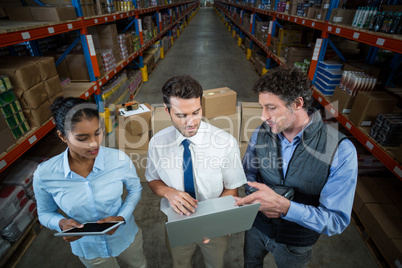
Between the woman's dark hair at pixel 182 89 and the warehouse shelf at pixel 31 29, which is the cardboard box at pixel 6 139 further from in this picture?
the woman's dark hair at pixel 182 89

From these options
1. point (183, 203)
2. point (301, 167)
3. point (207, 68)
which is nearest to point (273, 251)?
point (301, 167)

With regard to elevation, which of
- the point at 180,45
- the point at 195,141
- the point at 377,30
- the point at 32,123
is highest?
the point at 377,30

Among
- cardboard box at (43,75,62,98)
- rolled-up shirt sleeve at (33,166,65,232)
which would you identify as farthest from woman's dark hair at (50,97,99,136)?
cardboard box at (43,75,62,98)

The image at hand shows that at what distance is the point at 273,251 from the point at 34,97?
2409 millimetres

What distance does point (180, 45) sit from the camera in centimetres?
1102

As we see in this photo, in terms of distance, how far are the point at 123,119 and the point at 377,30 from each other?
2.88m

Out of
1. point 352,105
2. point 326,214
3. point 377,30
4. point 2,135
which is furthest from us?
point 352,105

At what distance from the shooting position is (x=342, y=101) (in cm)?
235

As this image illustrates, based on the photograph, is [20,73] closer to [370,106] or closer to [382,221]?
[370,106]

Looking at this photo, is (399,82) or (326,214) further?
(399,82)

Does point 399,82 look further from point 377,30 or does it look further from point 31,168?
point 31,168

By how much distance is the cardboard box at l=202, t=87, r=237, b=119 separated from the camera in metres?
2.67

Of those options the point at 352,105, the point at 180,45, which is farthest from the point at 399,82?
the point at 180,45

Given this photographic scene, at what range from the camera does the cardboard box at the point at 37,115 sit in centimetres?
195
